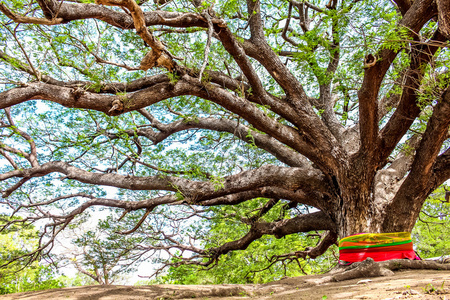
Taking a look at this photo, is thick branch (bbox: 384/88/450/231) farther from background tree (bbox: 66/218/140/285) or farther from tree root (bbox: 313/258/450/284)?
background tree (bbox: 66/218/140/285)

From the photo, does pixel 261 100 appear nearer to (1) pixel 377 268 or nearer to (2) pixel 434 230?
(1) pixel 377 268

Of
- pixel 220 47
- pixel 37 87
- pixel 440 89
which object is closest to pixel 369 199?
pixel 440 89

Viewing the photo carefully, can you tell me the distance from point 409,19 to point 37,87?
16.0 feet

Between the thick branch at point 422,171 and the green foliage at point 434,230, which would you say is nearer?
the thick branch at point 422,171

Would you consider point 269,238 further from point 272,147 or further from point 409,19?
point 409,19

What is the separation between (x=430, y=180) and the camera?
13.9 feet

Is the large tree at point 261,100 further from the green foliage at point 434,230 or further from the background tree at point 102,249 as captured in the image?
the green foliage at point 434,230

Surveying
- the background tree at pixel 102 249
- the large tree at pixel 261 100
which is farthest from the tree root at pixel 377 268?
the background tree at pixel 102 249

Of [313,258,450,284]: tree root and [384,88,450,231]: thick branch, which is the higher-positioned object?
[384,88,450,231]: thick branch

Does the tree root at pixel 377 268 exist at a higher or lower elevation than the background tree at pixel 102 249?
lower

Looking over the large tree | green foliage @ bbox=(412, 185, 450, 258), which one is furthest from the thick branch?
green foliage @ bbox=(412, 185, 450, 258)

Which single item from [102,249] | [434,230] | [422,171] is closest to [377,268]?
[422,171]

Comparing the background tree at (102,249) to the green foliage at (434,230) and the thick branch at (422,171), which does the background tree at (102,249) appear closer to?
the thick branch at (422,171)

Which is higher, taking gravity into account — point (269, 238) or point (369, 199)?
point (369, 199)
